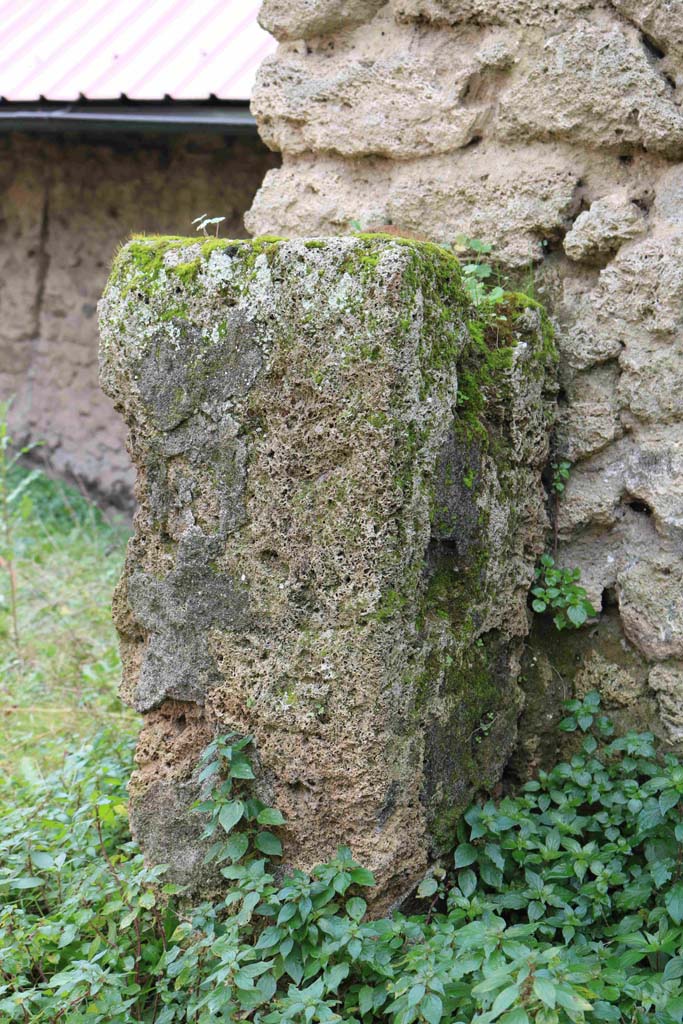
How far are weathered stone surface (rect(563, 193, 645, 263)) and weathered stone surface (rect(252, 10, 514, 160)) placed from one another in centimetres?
43

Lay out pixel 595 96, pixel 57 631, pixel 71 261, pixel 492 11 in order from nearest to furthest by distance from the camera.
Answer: pixel 595 96, pixel 492 11, pixel 57 631, pixel 71 261

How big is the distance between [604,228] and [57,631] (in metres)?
2.94

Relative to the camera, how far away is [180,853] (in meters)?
2.22

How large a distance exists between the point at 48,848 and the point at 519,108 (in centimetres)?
230

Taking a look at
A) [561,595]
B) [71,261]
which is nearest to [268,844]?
[561,595]

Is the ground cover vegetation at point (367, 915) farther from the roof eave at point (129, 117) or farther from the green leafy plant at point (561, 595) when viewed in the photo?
the roof eave at point (129, 117)

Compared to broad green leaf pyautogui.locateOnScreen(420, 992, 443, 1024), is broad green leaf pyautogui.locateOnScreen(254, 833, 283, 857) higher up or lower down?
higher up

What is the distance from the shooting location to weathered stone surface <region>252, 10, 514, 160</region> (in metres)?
2.61

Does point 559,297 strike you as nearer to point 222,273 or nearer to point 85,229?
point 222,273

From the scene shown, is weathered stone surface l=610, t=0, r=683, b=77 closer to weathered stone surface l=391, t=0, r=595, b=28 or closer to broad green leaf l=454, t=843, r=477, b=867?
weathered stone surface l=391, t=0, r=595, b=28

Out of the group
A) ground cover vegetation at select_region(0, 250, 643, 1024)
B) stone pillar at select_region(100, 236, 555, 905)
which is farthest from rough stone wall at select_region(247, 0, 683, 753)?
stone pillar at select_region(100, 236, 555, 905)

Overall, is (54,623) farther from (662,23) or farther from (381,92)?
(662,23)

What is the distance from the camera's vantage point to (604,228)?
95.8 inches

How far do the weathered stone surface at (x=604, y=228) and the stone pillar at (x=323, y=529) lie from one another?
295 mm
